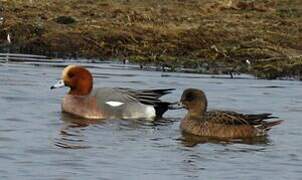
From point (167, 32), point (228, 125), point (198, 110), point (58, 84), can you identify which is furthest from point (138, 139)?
point (167, 32)

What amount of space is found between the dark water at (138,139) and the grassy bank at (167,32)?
1.33 metres

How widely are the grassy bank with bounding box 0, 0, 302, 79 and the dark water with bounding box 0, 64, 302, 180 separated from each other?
133cm

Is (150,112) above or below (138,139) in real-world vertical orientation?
above

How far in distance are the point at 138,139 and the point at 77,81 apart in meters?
2.54

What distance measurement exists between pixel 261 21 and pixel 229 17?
588 mm

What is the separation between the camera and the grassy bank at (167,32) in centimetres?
1853

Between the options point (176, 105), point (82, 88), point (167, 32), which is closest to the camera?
point (176, 105)

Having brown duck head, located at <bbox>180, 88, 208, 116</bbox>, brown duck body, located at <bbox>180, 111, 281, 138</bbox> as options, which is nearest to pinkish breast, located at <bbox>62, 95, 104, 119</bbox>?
brown duck head, located at <bbox>180, 88, 208, 116</bbox>

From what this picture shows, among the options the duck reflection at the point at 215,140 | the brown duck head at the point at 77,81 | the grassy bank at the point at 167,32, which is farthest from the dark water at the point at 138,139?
the grassy bank at the point at 167,32

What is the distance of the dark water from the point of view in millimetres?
11094

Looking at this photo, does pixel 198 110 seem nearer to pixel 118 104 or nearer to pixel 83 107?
pixel 118 104

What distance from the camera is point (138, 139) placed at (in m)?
12.9

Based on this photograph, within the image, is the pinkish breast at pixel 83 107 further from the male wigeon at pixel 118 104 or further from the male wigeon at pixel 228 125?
the male wigeon at pixel 228 125

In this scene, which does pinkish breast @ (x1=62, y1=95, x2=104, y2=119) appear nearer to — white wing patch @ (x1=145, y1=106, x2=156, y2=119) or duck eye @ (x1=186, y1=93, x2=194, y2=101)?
white wing patch @ (x1=145, y1=106, x2=156, y2=119)
